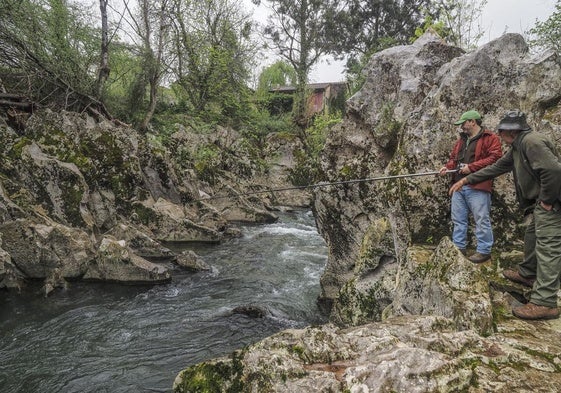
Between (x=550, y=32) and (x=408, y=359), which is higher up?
(x=550, y=32)

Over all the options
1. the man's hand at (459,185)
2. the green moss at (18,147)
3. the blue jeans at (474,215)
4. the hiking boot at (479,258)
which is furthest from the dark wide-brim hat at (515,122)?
the green moss at (18,147)

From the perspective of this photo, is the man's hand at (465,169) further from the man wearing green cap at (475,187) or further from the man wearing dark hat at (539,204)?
the man wearing dark hat at (539,204)

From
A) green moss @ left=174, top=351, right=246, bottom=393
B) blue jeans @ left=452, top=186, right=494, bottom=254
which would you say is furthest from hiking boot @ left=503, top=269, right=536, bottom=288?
green moss @ left=174, top=351, right=246, bottom=393

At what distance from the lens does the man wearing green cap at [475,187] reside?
17.4 ft

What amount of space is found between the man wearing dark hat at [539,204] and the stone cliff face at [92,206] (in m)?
9.23

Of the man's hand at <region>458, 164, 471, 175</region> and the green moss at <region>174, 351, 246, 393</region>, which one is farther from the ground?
the man's hand at <region>458, 164, 471, 175</region>

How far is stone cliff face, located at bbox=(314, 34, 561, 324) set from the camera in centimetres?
617

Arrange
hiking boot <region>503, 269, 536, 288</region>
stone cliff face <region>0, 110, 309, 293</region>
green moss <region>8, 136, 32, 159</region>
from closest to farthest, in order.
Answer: hiking boot <region>503, 269, 536, 288</region> → stone cliff face <region>0, 110, 309, 293</region> → green moss <region>8, 136, 32, 159</region>

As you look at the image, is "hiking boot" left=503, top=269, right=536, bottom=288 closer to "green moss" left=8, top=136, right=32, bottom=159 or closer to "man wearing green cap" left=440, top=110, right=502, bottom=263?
"man wearing green cap" left=440, top=110, right=502, bottom=263

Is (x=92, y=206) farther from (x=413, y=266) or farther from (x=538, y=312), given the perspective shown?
(x=538, y=312)

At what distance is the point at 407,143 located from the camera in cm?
711

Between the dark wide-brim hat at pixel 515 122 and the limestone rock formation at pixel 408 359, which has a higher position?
the dark wide-brim hat at pixel 515 122

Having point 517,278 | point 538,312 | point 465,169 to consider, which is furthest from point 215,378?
point 465,169

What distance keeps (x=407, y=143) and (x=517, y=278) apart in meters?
3.19
